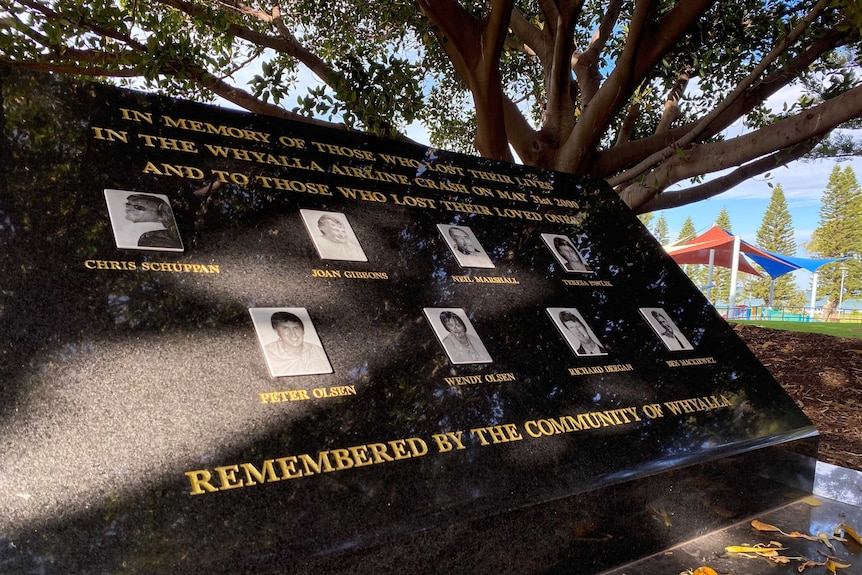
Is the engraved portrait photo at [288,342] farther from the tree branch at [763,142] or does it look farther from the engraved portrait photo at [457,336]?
the tree branch at [763,142]

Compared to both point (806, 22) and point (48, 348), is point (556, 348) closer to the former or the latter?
point (48, 348)

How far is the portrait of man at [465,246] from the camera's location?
2.02 m

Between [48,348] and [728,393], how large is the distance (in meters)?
2.14

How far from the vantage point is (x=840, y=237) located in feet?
108

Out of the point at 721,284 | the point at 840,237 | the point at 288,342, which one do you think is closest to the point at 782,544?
the point at 288,342

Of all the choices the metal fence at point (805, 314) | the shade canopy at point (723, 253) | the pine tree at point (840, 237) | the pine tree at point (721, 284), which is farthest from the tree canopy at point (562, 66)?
the pine tree at point (721, 284)

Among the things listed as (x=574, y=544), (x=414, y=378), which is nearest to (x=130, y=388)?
(x=414, y=378)

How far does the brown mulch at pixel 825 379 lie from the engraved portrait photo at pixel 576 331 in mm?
2202

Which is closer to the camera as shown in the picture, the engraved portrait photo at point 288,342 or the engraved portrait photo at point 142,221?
the engraved portrait photo at point 288,342

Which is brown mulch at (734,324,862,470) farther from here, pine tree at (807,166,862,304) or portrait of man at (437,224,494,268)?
pine tree at (807,166,862,304)

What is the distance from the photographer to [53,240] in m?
1.42

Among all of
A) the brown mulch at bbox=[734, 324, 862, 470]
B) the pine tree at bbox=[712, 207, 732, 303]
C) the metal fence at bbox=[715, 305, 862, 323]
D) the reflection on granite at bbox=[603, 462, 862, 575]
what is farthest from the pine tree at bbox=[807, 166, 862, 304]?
the reflection on granite at bbox=[603, 462, 862, 575]

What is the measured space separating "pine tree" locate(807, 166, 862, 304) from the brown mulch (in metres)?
31.7

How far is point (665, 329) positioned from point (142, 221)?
6.17ft
